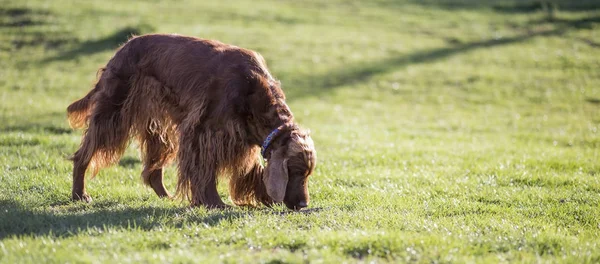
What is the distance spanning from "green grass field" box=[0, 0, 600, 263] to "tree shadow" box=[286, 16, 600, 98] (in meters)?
0.07

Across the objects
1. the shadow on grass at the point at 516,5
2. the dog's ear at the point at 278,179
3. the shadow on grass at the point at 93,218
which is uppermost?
the shadow on grass at the point at 516,5

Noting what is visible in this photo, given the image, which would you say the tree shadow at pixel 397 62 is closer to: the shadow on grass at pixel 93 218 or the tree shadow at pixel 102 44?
the tree shadow at pixel 102 44

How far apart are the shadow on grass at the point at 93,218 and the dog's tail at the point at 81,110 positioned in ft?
3.86

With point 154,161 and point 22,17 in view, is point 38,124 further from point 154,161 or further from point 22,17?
point 22,17

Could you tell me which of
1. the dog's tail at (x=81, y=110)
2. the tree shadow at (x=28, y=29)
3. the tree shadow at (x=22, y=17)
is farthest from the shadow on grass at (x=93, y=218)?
the tree shadow at (x=22, y=17)

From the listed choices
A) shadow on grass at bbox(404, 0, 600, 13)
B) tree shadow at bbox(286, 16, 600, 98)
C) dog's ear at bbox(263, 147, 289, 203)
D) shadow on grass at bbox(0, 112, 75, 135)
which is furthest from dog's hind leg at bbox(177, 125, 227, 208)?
shadow on grass at bbox(404, 0, 600, 13)

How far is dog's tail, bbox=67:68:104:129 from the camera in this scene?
21.8 feet

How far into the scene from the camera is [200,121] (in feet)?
19.3

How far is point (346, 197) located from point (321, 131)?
4.62 m

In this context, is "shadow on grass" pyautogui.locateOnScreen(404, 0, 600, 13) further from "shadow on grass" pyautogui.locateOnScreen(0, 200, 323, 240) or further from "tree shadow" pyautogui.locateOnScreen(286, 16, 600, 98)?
"shadow on grass" pyautogui.locateOnScreen(0, 200, 323, 240)

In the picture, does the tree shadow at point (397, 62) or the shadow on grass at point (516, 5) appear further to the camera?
the shadow on grass at point (516, 5)

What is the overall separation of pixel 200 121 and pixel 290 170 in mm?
933

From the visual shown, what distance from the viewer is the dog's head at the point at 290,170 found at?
5590 mm

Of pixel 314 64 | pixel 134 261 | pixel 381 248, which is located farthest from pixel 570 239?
pixel 314 64
